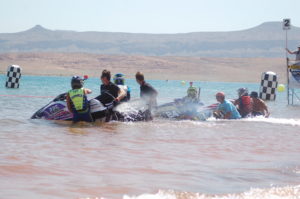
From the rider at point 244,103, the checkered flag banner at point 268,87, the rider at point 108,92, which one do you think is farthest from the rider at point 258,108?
the checkered flag banner at point 268,87

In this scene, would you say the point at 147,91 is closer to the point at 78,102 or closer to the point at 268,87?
the point at 78,102

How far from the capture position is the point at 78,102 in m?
10.9

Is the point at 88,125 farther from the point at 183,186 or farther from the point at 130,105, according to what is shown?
the point at 183,186

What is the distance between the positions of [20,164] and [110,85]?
5.50m

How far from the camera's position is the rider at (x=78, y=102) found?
10.8m

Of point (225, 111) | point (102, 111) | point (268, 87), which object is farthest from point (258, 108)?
point (268, 87)

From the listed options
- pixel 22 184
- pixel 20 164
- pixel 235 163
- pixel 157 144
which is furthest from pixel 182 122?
pixel 22 184

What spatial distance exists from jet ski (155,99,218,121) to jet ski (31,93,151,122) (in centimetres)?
121

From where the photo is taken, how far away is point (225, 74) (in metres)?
119

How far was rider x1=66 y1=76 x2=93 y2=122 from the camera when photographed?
10.8 metres

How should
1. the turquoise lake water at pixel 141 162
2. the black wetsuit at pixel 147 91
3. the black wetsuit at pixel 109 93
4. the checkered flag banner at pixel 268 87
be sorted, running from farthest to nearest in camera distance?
1. the checkered flag banner at pixel 268 87
2. the black wetsuit at pixel 147 91
3. the black wetsuit at pixel 109 93
4. the turquoise lake water at pixel 141 162

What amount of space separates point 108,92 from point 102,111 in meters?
0.45

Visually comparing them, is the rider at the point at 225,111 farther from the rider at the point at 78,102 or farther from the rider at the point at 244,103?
the rider at the point at 78,102

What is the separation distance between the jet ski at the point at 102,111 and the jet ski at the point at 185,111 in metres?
1.21
